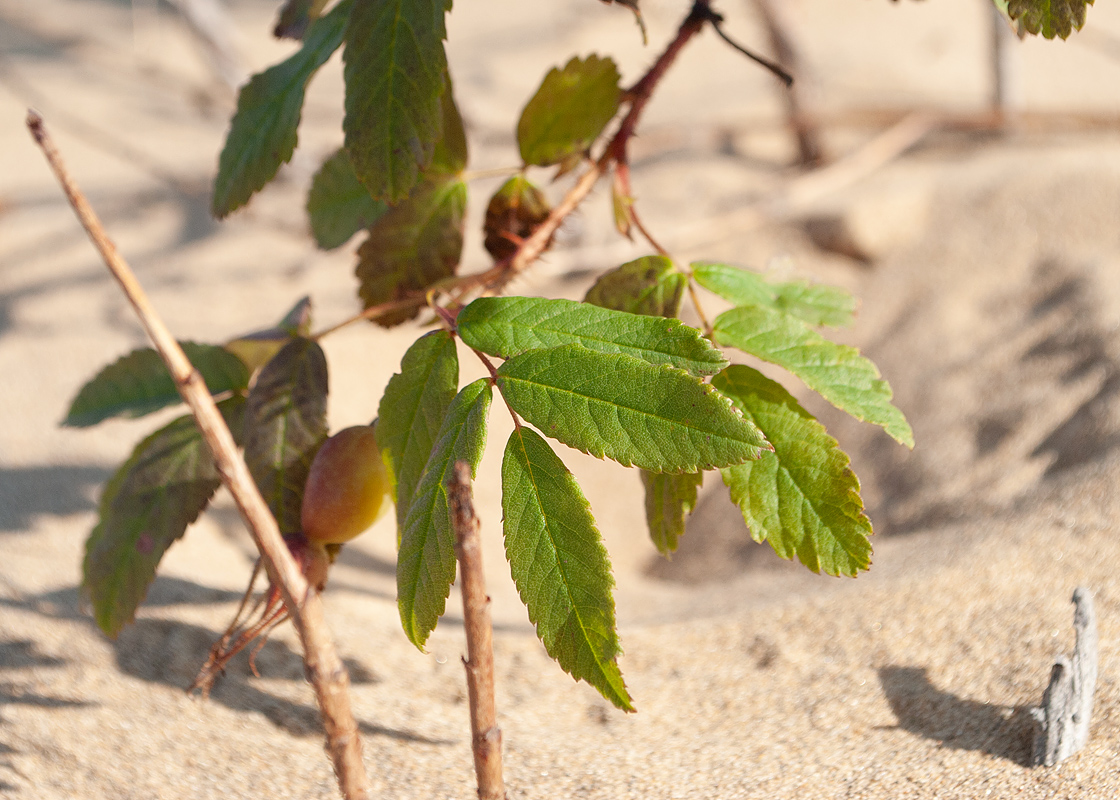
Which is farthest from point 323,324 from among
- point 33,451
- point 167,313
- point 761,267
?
point 761,267

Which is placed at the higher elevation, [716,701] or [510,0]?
[510,0]

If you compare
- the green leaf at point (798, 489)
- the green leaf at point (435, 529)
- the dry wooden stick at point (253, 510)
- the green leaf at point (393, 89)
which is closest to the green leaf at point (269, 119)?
the green leaf at point (393, 89)

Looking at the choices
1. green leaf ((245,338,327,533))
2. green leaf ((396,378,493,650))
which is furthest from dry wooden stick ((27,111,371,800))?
green leaf ((245,338,327,533))

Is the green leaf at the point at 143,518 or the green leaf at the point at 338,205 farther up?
the green leaf at the point at 338,205

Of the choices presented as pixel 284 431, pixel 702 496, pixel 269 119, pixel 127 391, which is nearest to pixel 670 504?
pixel 284 431

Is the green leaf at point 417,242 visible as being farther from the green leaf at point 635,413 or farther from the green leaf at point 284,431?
the green leaf at point 635,413

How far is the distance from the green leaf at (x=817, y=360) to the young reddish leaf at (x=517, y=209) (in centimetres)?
26

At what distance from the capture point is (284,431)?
72cm

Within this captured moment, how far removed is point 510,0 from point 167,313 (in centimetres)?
251

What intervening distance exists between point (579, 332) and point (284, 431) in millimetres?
295

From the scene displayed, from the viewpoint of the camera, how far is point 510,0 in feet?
12.7

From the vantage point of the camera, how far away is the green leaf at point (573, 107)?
0.81m

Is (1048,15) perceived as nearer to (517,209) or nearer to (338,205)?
(517,209)

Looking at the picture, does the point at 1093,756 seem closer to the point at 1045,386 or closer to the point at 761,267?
the point at 1045,386
